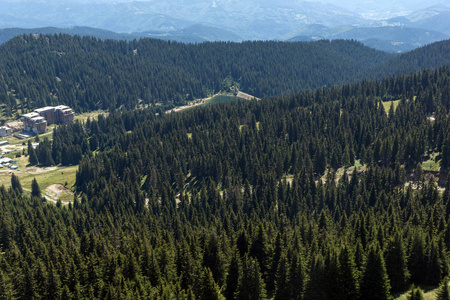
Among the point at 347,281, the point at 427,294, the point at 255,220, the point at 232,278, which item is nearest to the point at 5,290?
the point at 232,278

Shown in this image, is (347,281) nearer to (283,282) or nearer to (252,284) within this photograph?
(283,282)

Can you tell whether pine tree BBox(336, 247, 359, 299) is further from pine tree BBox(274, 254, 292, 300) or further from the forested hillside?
pine tree BBox(274, 254, 292, 300)

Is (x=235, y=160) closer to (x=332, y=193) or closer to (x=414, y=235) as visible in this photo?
(x=332, y=193)

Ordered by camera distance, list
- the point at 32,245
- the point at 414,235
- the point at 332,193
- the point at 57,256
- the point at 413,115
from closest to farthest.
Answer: the point at 414,235
the point at 57,256
the point at 32,245
the point at 332,193
the point at 413,115

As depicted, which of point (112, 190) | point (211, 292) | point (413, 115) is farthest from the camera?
point (413, 115)

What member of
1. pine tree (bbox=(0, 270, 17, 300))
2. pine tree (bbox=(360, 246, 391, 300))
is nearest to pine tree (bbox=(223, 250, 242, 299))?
pine tree (bbox=(360, 246, 391, 300))

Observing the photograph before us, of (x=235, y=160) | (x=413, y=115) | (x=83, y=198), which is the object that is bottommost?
(x=83, y=198)

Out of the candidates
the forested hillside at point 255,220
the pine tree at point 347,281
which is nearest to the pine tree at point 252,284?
the forested hillside at point 255,220

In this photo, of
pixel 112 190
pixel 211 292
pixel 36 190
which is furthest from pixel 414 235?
pixel 36 190
